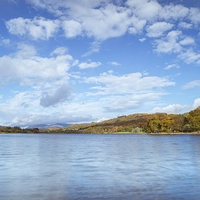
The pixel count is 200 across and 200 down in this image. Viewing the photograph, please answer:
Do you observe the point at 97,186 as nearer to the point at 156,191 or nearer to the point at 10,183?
the point at 156,191

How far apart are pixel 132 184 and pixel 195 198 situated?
17.4 feet

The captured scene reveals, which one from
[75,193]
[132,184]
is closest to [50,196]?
[75,193]

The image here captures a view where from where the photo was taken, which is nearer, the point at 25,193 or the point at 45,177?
the point at 25,193

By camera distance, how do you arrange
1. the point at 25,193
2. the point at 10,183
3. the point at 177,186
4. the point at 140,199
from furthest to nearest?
the point at 10,183 → the point at 177,186 → the point at 25,193 → the point at 140,199

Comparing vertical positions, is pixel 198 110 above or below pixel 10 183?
above

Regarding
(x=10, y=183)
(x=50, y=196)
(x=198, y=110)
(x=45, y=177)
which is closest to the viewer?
(x=50, y=196)

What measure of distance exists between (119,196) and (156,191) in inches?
124

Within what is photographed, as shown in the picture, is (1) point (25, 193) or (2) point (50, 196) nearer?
(2) point (50, 196)

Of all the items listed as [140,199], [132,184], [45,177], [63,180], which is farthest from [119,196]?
[45,177]

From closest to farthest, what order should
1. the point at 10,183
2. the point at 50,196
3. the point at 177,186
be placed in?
the point at 50,196 → the point at 177,186 → the point at 10,183

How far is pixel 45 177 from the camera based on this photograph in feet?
67.3

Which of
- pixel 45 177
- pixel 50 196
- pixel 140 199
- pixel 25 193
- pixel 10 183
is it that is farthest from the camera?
pixel 45 177

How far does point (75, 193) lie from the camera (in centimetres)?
1442

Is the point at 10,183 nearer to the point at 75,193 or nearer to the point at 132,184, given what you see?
the point at 75,193
